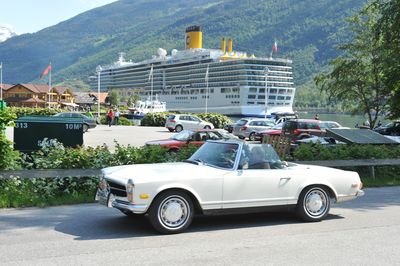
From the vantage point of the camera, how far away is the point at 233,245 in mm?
6555

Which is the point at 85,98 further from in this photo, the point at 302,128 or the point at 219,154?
the point at 219,154

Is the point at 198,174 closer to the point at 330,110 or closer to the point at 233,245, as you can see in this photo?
the point at 233,245

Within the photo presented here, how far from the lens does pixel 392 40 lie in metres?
19.6

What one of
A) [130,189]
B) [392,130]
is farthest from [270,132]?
[130,189]

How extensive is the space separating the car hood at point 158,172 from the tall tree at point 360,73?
2714cm

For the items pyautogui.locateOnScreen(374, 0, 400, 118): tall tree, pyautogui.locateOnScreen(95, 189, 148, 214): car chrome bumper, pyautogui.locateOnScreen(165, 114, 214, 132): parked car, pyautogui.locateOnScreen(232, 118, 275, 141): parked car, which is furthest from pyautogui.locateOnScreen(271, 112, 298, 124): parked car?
pyautogui.locateOnScreen(95, 189, 148, 214): car chrome bumper

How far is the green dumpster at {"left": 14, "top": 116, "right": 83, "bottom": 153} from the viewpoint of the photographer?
12.1m

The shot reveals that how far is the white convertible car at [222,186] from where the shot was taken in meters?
7.03

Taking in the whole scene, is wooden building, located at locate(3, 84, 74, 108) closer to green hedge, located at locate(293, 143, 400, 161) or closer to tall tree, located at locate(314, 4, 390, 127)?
tall tree, located at locate(314, 4, 390, 127)

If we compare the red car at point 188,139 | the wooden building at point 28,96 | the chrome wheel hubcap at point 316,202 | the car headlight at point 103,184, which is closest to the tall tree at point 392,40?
the red car at point 188,139

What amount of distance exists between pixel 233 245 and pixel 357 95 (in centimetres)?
3134

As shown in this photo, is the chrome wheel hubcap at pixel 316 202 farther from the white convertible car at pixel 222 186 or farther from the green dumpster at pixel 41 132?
the green dumpster at pixel 41 132

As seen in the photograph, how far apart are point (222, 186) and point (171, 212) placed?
90 centimetres

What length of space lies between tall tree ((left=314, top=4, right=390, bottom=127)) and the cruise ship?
1726 inches
